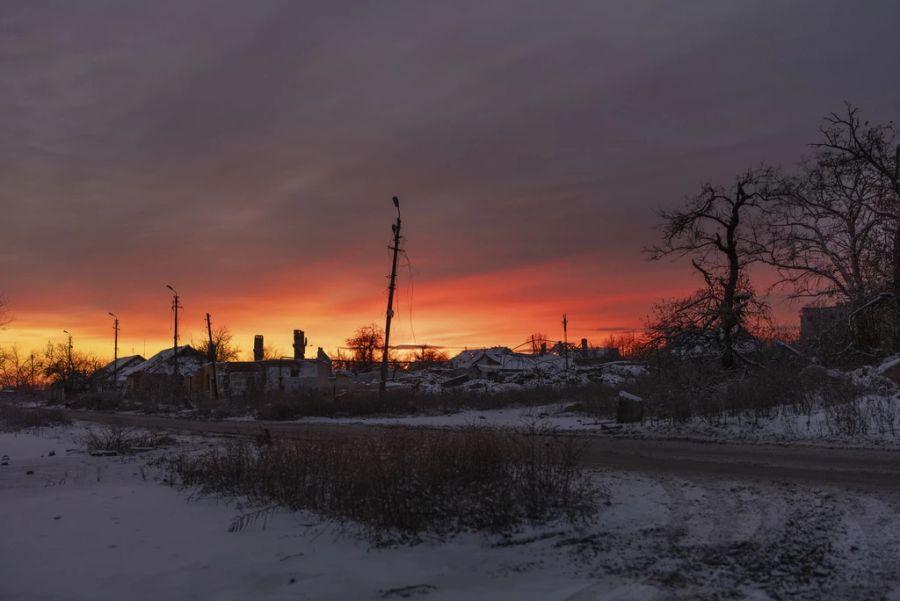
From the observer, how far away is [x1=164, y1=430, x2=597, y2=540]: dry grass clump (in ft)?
23.8

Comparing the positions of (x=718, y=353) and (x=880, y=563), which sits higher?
(x=718, y=353)

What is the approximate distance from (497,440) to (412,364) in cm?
10353

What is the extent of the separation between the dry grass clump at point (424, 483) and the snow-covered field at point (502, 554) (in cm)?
29

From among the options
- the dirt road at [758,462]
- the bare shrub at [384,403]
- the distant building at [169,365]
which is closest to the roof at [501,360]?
the distant building at [169,365]

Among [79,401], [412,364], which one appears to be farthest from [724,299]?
[412,364]

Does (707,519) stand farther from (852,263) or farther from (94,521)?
(852,263)

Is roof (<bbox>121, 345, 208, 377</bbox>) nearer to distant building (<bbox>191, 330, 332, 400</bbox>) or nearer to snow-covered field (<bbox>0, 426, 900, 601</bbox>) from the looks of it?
distant building (<bbox>191, 330, 332, 400</bbox>)

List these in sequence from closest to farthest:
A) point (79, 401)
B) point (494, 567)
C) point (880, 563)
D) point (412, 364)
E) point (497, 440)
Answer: point (880, 563) → point (494, 567) → point (497, 440) → point (79, 401) → point (412, 364)

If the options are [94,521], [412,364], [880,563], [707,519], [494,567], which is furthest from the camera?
[412,364]

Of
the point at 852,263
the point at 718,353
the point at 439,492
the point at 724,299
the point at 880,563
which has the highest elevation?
the point at 852,263

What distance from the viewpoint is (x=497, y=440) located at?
28.5ft

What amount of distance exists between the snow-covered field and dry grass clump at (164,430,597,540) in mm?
292

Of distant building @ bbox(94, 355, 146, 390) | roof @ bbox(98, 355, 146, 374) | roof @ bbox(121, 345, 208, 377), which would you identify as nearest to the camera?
roof @ bbox(121, 345, 208, 377)

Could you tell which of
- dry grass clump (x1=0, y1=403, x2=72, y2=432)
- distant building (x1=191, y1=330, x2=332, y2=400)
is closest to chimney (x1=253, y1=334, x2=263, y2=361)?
distant building (x1=191, y1=330, x2=332, y2=400)
